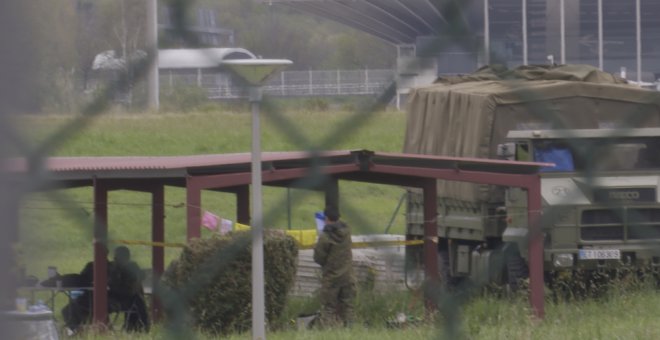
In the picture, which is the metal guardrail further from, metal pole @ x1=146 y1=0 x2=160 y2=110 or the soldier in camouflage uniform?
the soldier in camouflage uniform

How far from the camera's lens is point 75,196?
1512mm

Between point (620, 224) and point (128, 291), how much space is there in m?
1.37

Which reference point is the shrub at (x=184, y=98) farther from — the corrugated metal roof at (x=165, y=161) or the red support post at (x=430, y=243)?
the red support post at (x=430, y=243)

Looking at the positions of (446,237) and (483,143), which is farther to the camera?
(446,237)

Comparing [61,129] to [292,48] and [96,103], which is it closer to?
[96,103]

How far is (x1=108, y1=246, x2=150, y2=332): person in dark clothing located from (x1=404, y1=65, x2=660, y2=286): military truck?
0.57 m

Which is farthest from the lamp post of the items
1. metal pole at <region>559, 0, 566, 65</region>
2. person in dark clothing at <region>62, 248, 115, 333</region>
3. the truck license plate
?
the truck license plate

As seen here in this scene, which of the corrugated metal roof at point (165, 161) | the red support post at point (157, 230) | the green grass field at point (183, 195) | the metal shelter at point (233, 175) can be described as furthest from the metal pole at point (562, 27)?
the red support post at point (157, 230)

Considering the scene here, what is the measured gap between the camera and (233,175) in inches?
107

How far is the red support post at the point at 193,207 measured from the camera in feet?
8.94

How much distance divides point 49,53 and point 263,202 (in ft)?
→ 3.82

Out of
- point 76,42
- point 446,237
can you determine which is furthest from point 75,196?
point 446,237

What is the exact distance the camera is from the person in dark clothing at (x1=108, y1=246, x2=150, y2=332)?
1843 mm

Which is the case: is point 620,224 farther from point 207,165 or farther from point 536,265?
point 207,165
